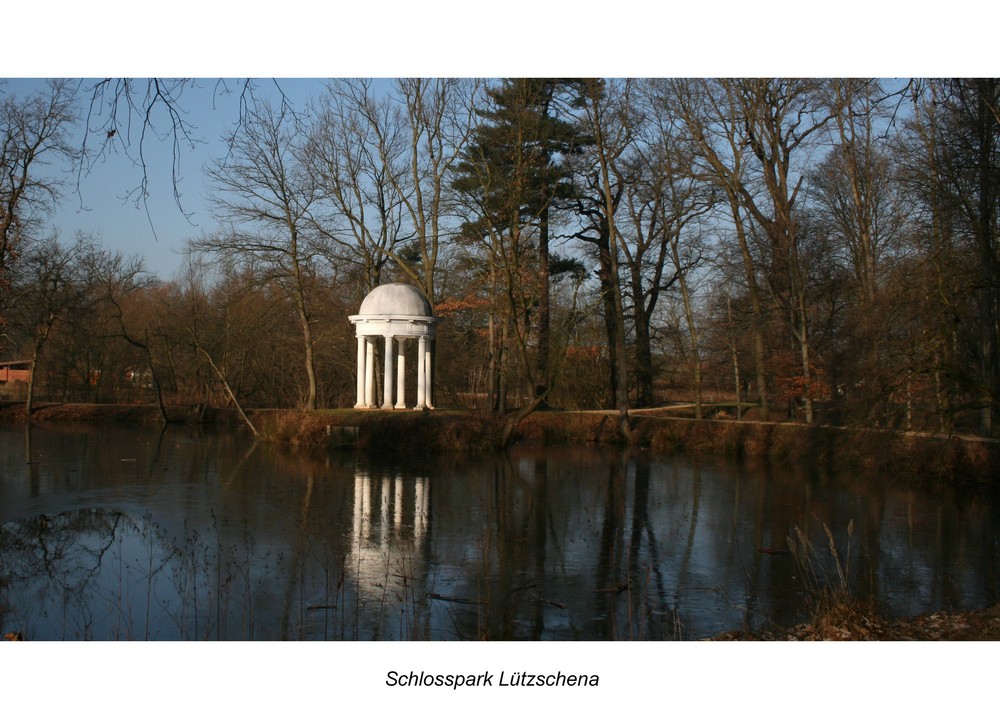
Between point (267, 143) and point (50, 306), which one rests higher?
point (267, 143)

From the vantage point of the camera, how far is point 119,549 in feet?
38.1

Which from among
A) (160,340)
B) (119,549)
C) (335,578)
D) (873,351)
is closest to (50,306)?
(160,340)

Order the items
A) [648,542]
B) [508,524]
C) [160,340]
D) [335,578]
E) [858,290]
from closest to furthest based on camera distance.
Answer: [335,578] < [648,542] < [508,524] < [858,290] < [160,340]

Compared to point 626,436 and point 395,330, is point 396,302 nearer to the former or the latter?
point 395,330

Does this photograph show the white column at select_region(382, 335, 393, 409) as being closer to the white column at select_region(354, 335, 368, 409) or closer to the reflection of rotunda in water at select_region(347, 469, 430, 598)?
the white column at select_region(354, 335, 368, 409)

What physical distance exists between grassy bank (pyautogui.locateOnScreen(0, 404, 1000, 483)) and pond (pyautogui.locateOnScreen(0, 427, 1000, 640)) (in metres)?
0.77

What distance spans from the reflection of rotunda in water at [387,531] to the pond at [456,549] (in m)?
0.05

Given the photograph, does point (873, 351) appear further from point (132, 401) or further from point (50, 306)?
point (132, 401)

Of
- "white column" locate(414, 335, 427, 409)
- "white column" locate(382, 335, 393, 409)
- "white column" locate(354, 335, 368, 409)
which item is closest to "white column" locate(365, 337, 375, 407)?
"white column" locate(354, 335, 368, 409)

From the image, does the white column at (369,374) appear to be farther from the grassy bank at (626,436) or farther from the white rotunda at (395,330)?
the grassy bank at (626,436)

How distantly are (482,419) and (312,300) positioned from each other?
1094cm

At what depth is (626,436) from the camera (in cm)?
2898

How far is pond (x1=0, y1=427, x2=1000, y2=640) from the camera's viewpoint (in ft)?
28.1

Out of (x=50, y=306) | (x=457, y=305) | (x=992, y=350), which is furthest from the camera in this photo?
(x=457, y=305)
